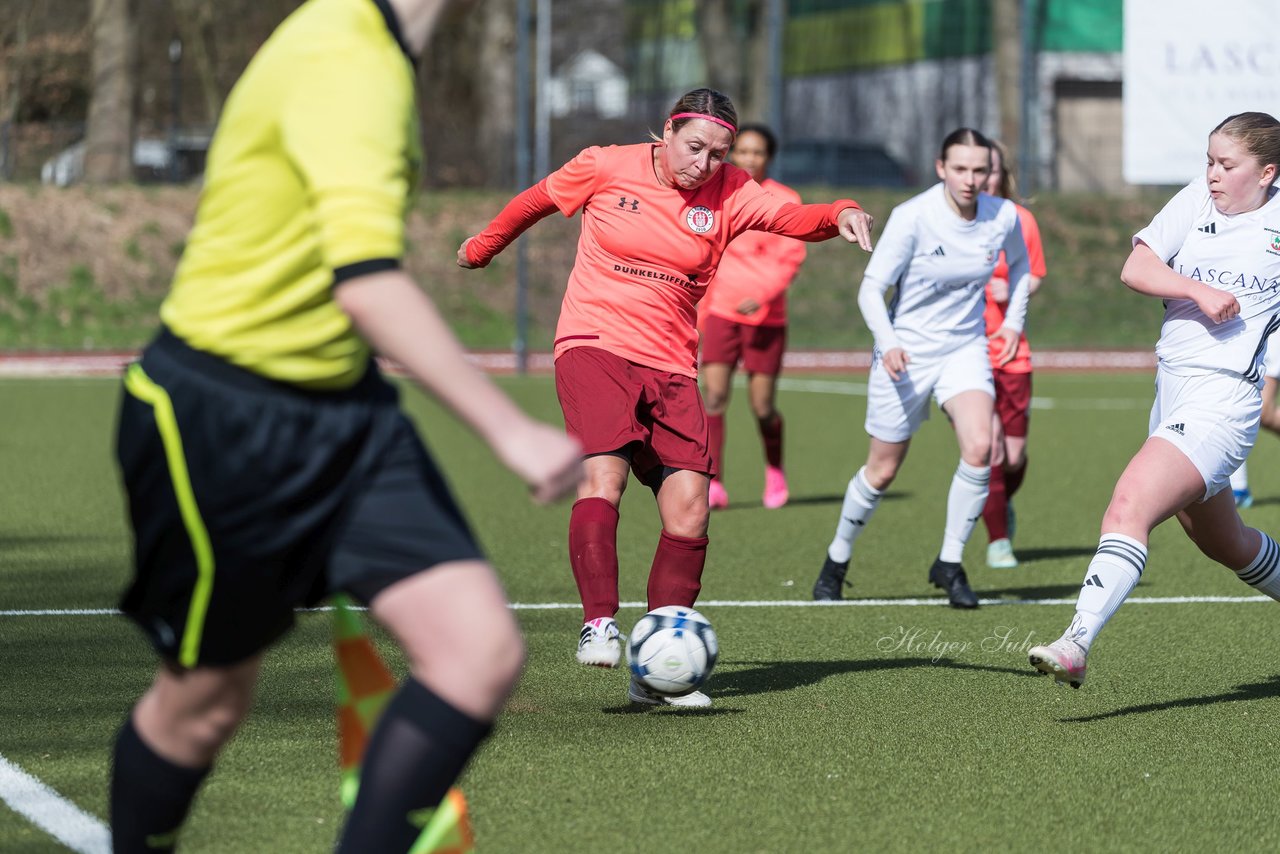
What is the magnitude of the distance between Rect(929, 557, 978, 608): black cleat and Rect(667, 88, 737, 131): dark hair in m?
2.71

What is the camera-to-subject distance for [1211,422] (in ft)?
18.1

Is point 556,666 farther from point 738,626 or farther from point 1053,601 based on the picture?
point 1053,601

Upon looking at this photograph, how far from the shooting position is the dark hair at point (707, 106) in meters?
5.88

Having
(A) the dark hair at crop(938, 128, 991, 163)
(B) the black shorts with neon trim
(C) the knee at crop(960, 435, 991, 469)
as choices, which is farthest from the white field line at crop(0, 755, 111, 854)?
(A) the dark hair at crop(938, 128, 991, 163)

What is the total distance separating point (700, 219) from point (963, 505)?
7.97 ft

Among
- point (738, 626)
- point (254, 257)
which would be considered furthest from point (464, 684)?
point (738, 626)

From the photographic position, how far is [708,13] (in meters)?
35.1

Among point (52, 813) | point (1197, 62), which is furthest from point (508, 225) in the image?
point (1197, 62)

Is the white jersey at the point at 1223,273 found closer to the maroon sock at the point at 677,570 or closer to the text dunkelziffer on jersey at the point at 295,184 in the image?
the maroon sock at the point at 677,570

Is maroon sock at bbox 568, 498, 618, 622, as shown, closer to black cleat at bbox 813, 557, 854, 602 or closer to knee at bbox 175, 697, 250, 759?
black cleat at bbox 813, 557, 854, 602

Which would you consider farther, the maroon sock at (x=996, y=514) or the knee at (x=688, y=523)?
the maroon sock at (x=996, y=514)

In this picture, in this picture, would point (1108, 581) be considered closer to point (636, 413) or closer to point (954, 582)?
point (636, 413)

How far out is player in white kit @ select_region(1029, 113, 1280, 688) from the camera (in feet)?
17.9

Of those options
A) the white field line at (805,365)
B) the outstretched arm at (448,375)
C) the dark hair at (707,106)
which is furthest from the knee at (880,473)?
the white field line at (805,365)
